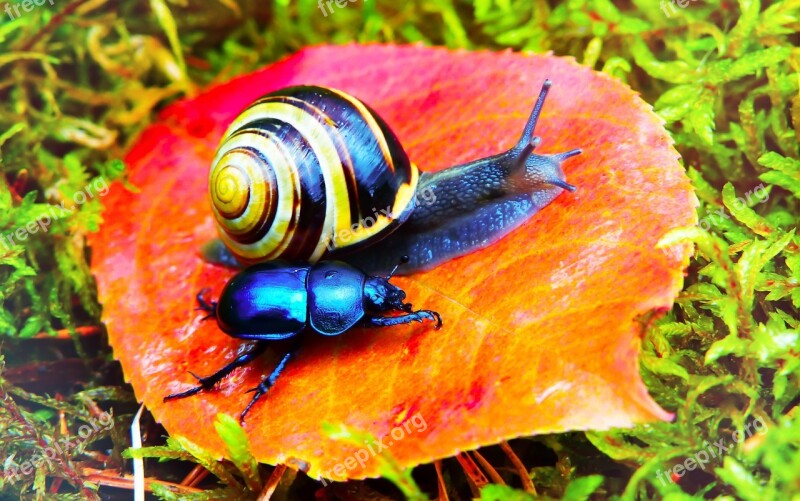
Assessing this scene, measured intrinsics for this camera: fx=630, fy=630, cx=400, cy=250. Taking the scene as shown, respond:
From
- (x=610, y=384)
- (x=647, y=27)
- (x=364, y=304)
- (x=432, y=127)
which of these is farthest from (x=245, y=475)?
(x=647, y=27)

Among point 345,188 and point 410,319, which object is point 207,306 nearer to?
point 345,188

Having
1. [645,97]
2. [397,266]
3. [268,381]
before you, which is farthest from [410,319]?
[645,97]

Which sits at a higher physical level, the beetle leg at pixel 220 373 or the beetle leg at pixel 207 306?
the beetle leg at pixel 207 306

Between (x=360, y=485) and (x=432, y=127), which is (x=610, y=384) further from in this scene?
(x=432, y=127)

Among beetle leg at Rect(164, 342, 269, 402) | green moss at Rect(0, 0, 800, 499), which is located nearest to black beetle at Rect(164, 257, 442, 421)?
beetle leg at Rect(164, 342, 269, 402)

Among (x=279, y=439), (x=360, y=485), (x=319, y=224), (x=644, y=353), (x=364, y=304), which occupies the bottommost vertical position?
(x=360, y=485)

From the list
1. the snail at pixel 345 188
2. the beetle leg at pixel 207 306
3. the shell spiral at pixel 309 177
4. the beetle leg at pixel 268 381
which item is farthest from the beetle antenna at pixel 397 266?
the beetle leg at pixel 207 306

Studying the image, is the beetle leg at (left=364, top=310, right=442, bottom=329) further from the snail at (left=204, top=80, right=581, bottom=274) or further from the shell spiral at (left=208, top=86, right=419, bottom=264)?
the shell spiral at (left=208, top=86, right=419, bottom=264)

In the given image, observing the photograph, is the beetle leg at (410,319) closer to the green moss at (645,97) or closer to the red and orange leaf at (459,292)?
the red and orange leaf at (459,292)
